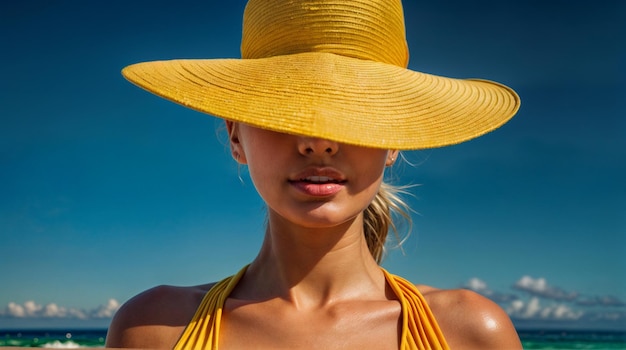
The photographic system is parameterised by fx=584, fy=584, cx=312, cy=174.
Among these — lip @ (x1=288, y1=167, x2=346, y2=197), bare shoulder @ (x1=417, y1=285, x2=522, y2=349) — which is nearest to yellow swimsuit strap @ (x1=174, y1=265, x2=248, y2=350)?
lip @ (x1=288, y1=167, x2=346, y2=197)

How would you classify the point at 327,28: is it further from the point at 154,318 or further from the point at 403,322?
the point at 154,318

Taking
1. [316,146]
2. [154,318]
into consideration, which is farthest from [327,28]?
[154,318]

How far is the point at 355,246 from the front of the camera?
6.32 feet

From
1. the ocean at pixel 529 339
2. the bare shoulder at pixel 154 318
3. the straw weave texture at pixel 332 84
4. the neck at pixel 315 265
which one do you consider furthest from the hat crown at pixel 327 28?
the ocean at pixel 529 339

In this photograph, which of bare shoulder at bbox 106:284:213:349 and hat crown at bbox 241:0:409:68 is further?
bare shoulder at bbox 106:284:213:349

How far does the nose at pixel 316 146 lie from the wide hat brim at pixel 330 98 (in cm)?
10

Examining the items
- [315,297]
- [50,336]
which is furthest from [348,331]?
[50,336]

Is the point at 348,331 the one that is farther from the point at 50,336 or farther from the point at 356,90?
the point at 50,336

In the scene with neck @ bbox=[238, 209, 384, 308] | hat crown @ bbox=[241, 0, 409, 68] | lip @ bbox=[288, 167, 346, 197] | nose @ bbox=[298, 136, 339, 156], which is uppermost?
hat crown @ bbox=[241, 0, 409, 68]

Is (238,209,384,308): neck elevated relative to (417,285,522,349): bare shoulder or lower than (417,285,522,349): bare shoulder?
elevated

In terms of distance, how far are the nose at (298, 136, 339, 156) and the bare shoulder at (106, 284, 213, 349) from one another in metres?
0.77

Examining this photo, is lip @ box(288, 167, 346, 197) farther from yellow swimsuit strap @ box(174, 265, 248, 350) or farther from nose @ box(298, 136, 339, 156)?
yellow swimsuit strap @ box(174, 265, 248, 350)

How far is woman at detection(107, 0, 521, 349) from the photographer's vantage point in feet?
5.15

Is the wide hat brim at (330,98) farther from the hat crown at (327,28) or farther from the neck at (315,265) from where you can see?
the neck at (315,265)
